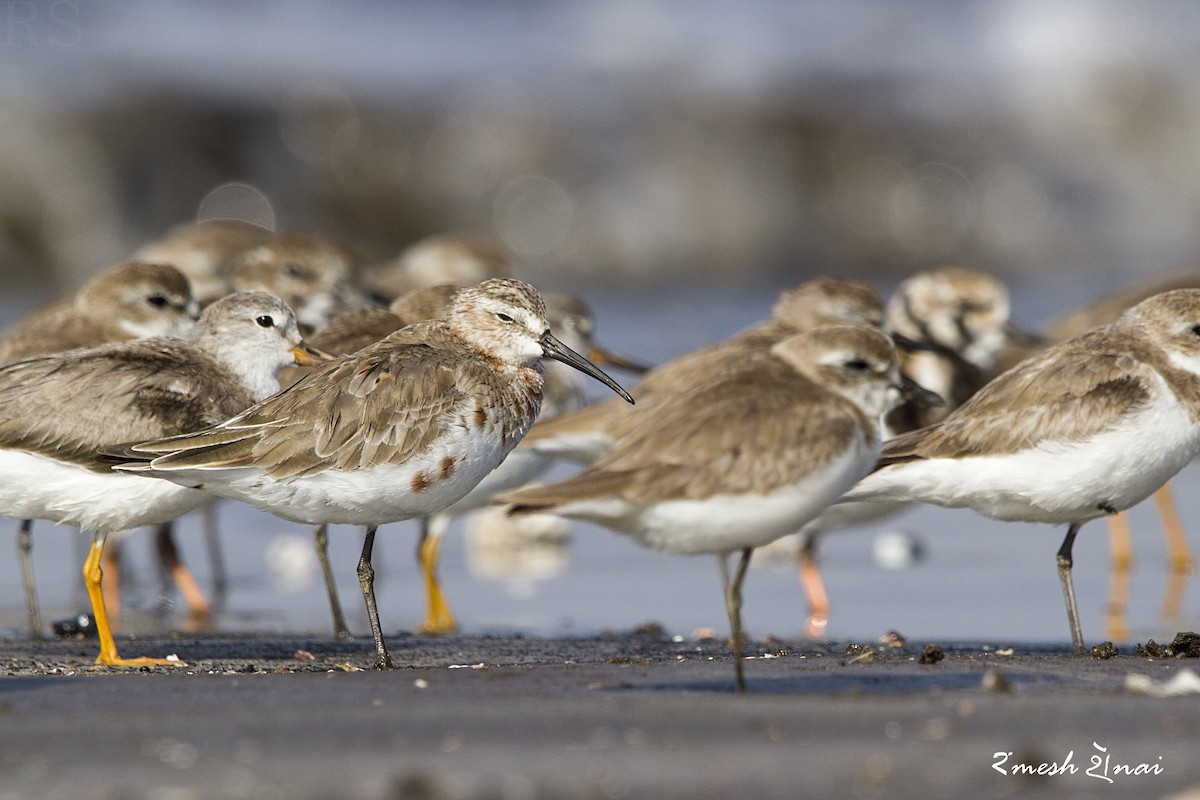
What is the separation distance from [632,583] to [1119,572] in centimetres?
317

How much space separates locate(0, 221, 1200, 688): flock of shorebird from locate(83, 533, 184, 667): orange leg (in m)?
0.01

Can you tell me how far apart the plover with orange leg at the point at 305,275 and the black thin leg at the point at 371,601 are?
146 inches

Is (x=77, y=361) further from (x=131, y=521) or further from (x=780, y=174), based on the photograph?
(x=780, y=174)

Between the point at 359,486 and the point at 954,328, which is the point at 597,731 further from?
the point at 954,328

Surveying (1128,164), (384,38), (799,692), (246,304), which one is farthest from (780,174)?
(799,692)

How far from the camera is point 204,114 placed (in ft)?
85.2

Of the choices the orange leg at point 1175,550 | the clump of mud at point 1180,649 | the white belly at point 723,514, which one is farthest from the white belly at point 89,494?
the orange leg at point 1175,550

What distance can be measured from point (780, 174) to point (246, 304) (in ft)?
70.8

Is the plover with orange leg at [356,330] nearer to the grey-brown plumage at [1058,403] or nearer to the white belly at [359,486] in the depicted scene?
the white belly at [359,486]

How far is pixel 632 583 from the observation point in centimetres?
989

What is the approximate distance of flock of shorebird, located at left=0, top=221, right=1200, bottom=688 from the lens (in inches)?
215

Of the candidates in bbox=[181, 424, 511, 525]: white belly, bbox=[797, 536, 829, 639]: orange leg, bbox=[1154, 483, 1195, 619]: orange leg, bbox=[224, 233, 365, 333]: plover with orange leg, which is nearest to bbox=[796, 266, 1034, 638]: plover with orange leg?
bbox=[797, 536, 829, 639]: orange leg

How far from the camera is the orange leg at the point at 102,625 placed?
6613mm

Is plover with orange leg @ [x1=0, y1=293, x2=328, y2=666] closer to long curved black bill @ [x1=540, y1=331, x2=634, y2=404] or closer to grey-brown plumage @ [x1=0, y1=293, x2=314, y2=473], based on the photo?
grey-brown plumage @ [x1=0, y1=293, x2=314, y2=473]
